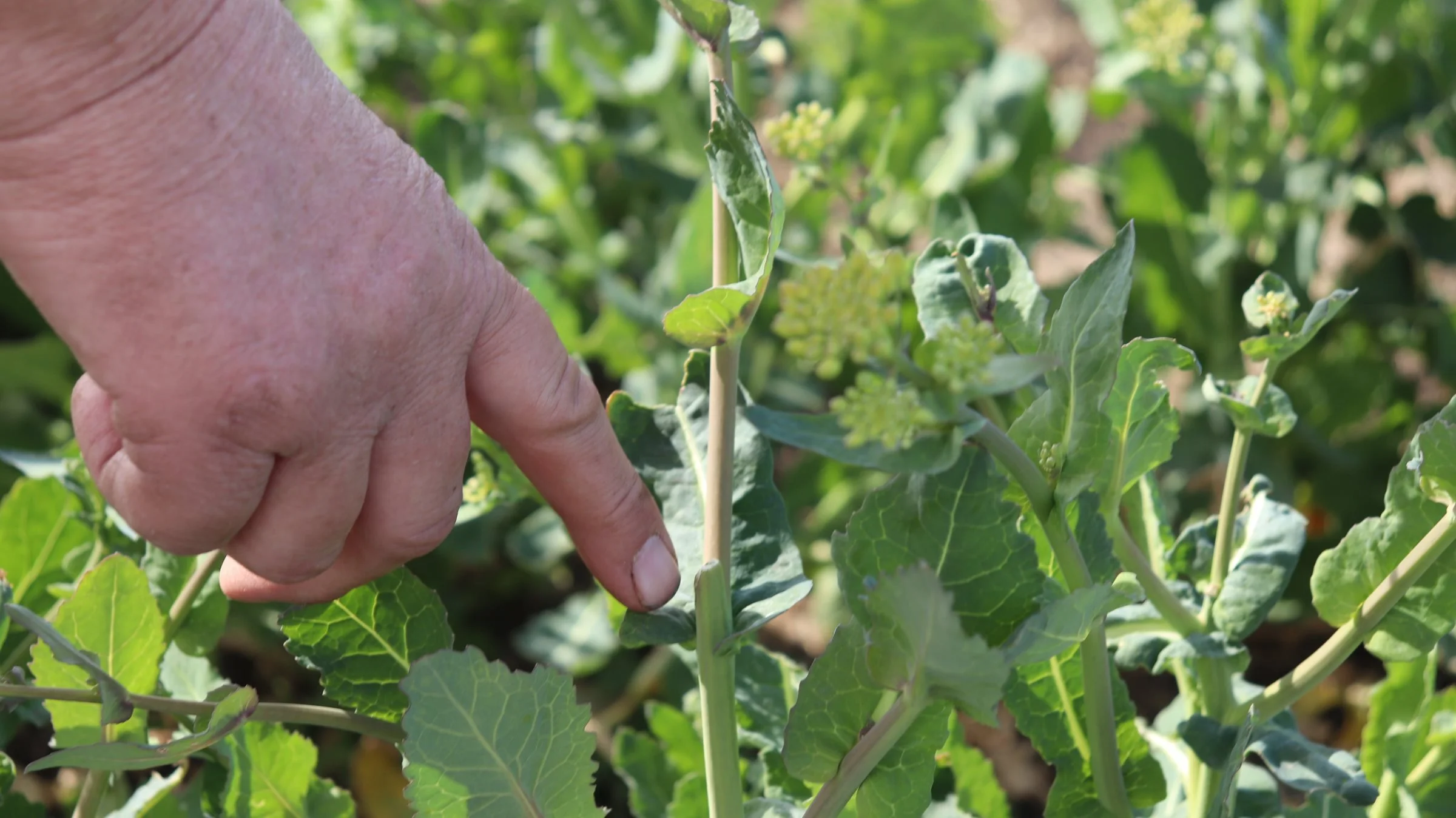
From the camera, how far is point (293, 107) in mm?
835

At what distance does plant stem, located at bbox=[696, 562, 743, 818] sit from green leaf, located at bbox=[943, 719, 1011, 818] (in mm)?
317

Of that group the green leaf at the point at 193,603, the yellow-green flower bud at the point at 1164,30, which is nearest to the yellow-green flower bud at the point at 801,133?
the green leaf at the point at 193,603

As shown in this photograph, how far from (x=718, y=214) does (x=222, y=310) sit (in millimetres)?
377

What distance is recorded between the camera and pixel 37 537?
1.32m

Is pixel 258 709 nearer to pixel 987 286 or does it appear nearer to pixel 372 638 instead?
pixel 372 638

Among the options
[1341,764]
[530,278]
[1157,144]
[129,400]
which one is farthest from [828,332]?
[1157,144]

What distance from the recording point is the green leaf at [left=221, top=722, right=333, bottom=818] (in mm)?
1110

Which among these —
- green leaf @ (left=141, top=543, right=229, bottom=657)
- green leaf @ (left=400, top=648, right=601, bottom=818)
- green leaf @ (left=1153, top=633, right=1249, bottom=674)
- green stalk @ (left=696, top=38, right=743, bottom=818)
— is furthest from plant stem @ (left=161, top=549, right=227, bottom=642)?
green leaf @ (left=1153, top=633, right=1249, bottom=674)

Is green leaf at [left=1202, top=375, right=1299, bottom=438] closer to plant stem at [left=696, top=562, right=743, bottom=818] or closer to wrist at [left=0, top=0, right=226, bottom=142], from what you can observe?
plant stem at [left=696, top=562, right=743, bottom=818]

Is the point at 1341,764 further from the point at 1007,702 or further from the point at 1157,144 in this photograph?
the point at 1157,144

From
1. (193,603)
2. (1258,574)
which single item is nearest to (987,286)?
(1258,574)

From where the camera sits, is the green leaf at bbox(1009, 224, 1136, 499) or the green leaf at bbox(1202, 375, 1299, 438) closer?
the green leaf at bbox(1009, 224, 1136, 499)

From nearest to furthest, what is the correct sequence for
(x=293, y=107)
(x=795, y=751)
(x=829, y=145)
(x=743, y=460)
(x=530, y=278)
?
1. (x=293, y=107)
2. (x=795, y=751)
3. (x=743, y=460)
4. (x=829, y=145)
5. (x=530, y=278)

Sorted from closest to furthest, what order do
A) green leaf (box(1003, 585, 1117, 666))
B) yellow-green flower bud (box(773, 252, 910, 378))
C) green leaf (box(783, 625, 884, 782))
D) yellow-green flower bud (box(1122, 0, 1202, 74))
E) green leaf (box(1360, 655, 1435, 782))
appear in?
1. yellow-green flower bud (box(773, 252, 910, 378))
2. green leaf (box(1003, 585, 1117, 666))
3. green leaf (box(783, 625, 884, 782))
4. green leaf (box(1360, 655, 1435, 782))
5. yellow-green flower bud (box(1122, 0, 1202, 74))
